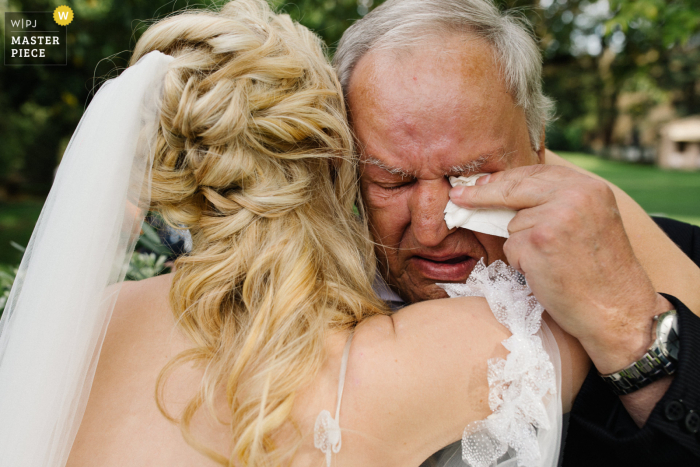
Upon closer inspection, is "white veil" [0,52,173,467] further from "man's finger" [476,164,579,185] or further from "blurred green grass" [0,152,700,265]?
"blurred green grass" [0,152,700,265]

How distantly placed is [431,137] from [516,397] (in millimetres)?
1019

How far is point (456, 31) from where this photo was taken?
206 cm

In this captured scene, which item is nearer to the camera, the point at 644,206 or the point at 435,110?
the point at 435,110

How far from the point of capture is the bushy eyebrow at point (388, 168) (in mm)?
2018

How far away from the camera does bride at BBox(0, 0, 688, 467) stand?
Result: 144 cm

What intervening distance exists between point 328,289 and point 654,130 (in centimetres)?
3846

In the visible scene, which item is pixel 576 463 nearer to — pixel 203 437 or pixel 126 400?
pixel 203 437

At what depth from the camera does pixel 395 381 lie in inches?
56.0

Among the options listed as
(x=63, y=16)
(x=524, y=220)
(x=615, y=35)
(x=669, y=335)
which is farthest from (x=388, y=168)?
(x=615, y=35)

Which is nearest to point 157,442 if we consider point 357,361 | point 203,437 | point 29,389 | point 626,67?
point 203,437

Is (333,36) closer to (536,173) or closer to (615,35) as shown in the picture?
(615,35)

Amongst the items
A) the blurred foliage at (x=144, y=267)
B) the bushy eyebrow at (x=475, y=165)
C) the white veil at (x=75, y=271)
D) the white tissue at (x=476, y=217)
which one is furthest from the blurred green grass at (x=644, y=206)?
the white tissue at (x=476, y=217)

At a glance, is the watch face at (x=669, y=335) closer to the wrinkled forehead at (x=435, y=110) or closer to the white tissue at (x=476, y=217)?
the white tissue at (x=476, y=217)

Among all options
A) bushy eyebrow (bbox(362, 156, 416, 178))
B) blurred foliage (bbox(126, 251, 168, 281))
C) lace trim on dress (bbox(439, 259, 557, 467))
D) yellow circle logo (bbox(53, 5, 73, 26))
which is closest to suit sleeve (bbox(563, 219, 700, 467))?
lace trim on dress (bbox(439, 259, 557, 467))
